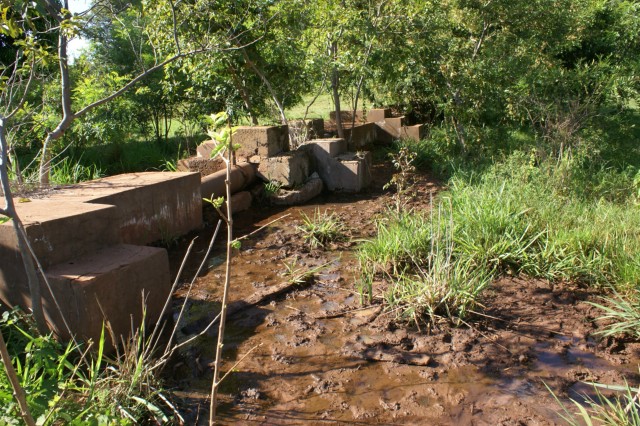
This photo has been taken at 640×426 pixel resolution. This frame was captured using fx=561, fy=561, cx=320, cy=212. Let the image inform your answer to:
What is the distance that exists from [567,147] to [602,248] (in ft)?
10.4

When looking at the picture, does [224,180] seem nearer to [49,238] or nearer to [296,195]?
[296,195]

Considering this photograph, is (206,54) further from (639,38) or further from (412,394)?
(639,38)

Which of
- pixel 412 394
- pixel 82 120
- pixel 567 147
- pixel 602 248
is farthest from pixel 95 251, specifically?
pixel 567 147

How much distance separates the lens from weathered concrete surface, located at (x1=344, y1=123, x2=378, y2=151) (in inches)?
395

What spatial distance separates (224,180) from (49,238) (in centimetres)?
313

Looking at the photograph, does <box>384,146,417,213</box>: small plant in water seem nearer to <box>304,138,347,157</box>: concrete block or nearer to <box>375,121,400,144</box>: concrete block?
<box>304,138,347,157</box>: concrete block

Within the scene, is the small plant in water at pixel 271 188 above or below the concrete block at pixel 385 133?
below

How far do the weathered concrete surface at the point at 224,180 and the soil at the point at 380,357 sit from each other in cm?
182

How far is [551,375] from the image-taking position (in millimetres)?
3127

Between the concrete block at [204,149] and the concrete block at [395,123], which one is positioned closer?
the concrete block at [204,149]

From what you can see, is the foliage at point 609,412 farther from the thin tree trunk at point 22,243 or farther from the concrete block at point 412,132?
the concrete block at point 412,132

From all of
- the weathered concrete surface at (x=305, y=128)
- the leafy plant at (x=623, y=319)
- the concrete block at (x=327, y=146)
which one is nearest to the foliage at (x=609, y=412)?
the leafy plant at (x=623, y=319)

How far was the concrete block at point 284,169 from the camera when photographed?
731cm

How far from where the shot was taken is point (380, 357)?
334 cm
